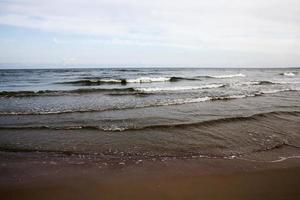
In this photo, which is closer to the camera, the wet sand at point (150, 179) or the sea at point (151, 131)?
the wet sand at point (150, 179)

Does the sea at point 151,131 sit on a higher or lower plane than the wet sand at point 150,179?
higher

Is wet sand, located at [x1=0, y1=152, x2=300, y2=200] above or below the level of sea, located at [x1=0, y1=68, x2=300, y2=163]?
below

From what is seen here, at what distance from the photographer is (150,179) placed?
17.5 feet

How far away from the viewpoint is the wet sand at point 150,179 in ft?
15.6

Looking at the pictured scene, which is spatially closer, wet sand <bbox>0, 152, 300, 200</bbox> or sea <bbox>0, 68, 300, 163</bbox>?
wet sand <bbox>0, 152, 300, 200</bbox>

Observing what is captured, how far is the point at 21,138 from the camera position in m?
8.23

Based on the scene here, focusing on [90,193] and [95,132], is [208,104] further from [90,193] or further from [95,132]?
[90,193]

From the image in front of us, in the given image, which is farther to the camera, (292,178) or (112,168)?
(112,168)

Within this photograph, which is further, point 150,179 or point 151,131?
point 151,131

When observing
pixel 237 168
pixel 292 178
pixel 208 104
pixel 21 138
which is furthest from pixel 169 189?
pixel 208 104

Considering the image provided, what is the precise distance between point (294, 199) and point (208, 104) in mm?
10333

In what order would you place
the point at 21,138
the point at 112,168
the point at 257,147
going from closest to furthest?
the point at 112,168 < the point at 257,147 < the point at 21,138

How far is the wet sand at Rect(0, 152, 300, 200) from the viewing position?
4.75m

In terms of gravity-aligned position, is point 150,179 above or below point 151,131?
below
